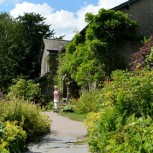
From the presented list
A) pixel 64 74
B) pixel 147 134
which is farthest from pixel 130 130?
pixel 64 74

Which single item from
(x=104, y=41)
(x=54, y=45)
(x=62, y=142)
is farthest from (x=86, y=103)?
(x=54, y=45)

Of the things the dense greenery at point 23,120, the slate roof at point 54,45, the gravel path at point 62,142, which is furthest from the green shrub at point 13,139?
the slate roof at point 54,45

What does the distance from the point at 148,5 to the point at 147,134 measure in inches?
949

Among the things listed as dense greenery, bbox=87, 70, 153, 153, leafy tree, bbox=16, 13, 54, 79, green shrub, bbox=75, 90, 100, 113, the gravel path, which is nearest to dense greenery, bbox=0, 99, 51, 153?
the gravel path

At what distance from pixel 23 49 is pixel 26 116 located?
42.0 meters

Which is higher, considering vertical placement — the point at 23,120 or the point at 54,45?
the point at 54,45

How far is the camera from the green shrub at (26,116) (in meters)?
12.1

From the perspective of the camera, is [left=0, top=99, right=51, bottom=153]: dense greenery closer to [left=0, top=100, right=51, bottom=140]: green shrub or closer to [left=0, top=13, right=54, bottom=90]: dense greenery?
[left=0, top=100, right=51, bottom=140]: green shrub

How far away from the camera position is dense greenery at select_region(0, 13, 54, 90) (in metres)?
52.5

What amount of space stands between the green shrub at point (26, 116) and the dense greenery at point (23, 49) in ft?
124

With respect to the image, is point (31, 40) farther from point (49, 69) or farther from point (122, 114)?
point (122, 114)

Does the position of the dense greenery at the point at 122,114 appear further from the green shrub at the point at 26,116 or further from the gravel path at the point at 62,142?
the green shrub at the point at 26,116

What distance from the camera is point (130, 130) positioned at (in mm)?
5645

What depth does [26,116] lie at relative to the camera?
41.1 feet
